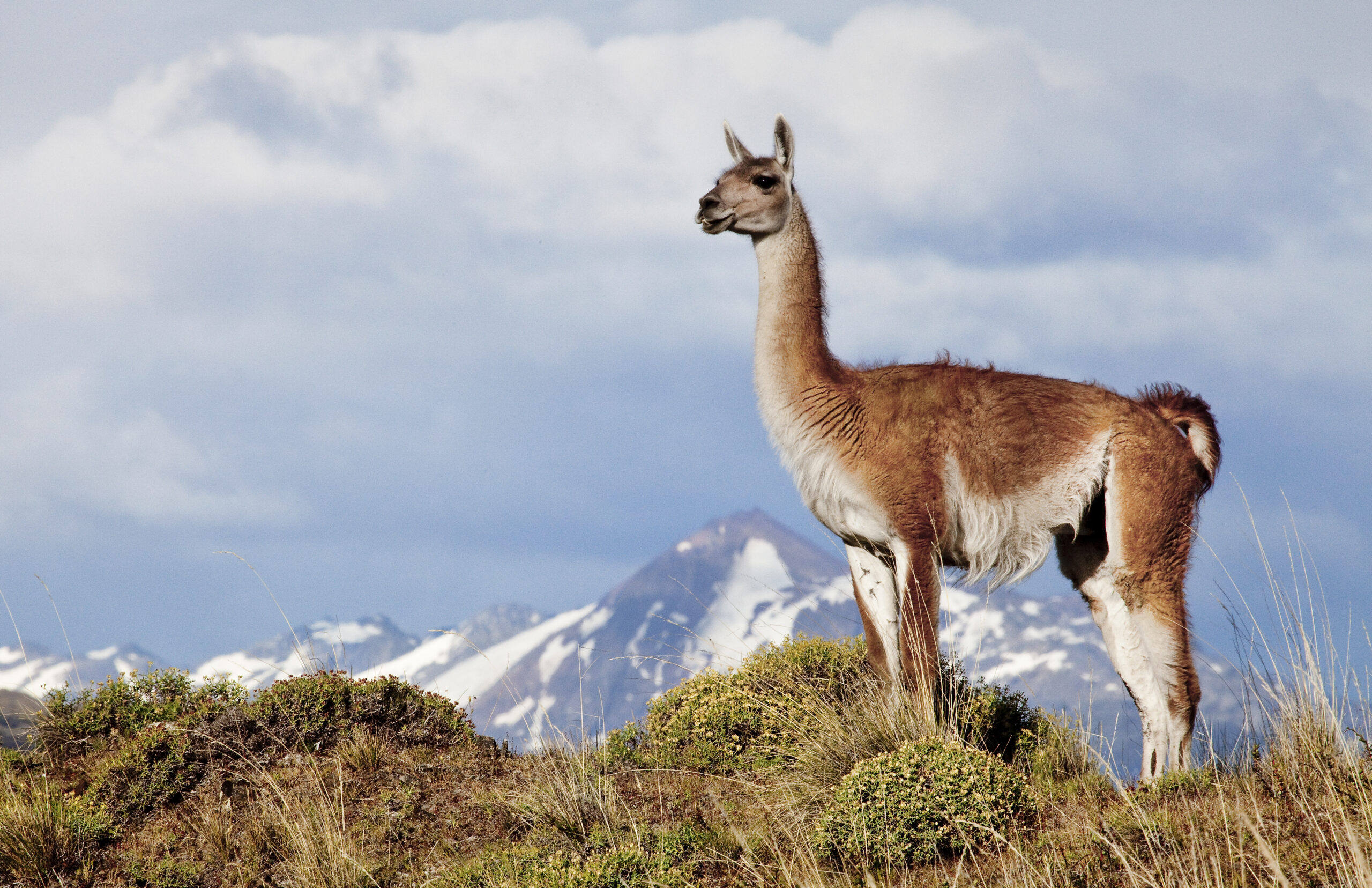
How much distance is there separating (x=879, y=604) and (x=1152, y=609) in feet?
5.63

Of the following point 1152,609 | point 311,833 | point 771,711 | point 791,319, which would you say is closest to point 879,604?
point 771,711

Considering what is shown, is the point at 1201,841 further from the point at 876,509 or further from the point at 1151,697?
the point at 876,509

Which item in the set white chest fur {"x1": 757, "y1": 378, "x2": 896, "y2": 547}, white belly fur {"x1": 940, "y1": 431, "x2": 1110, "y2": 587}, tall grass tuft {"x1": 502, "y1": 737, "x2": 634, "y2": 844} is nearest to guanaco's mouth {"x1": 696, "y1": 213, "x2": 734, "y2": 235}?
white chest fur {"x1": 757, "y1": 378, "x2": 896, "y2": 547}

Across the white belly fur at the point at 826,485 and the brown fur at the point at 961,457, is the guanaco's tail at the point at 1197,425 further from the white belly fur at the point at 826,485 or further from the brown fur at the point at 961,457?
the white belly fur at the point at 826,485

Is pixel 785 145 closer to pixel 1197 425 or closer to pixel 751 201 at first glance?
pixel 751 201

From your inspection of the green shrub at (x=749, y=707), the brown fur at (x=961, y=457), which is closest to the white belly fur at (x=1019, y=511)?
the brown fur at (x=961, y=457)

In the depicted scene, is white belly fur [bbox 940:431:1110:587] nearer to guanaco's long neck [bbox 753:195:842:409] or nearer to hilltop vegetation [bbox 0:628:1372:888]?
hilltop vegetation [bbox 0:628:1372:888]

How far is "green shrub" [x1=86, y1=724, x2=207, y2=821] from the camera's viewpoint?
8289 mm

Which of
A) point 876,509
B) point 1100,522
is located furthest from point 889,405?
point 1100,522

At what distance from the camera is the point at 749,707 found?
8.91m

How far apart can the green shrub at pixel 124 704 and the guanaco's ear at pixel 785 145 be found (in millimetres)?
6304

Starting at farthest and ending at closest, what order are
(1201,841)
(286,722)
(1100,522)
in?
(286,722) < (1100,522) < (1201,841)

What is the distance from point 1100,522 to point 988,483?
0.92m

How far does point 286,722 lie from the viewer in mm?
8852
